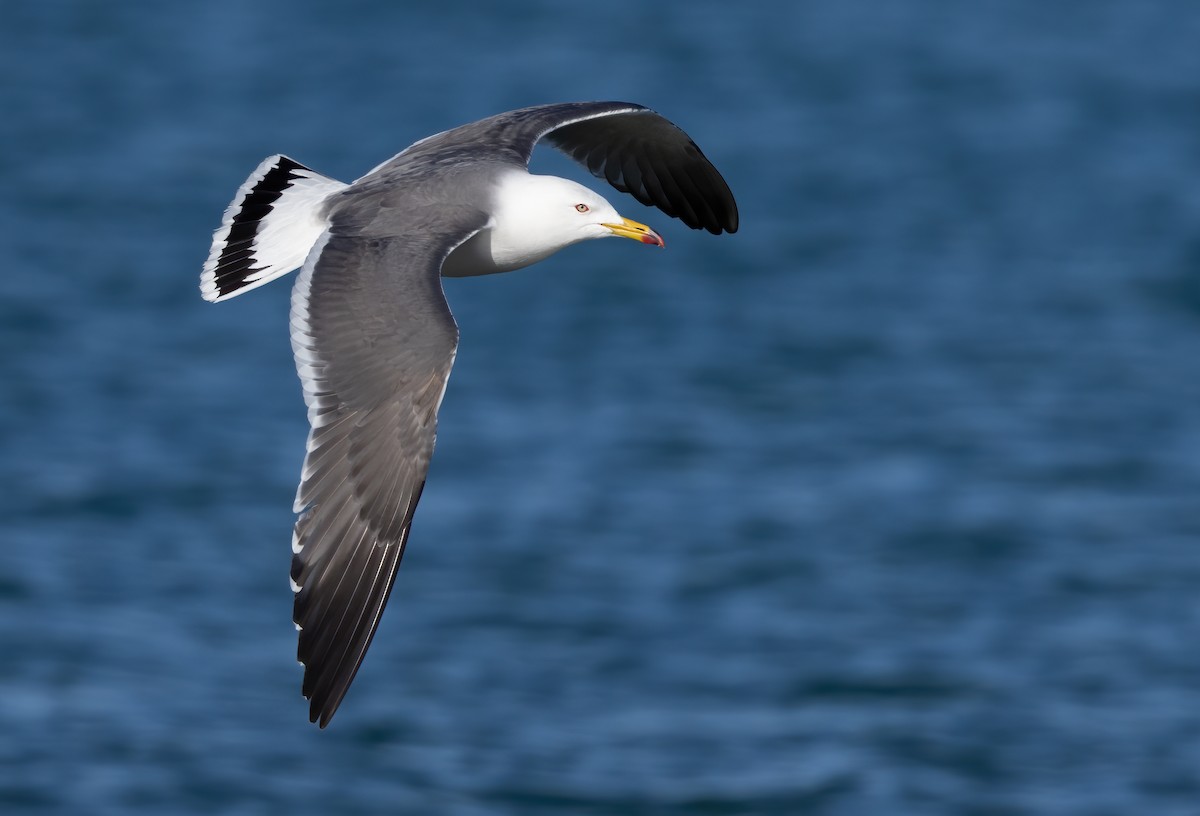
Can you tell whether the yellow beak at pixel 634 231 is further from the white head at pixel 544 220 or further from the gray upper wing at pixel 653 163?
the gray upper wing at pixel 653 163

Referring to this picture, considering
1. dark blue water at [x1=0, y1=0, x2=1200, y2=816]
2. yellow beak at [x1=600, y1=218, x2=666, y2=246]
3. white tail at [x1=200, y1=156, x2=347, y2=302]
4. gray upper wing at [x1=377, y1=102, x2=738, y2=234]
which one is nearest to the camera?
white tail at [x1=200, y1=156, x2=347, y2=302]

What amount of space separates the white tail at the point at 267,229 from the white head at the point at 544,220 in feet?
2.37

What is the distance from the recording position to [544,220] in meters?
8.19

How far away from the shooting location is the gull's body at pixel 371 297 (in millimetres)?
6953

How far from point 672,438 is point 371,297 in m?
9.28

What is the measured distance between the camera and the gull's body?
6.95 m

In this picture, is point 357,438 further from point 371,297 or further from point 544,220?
point 544,220

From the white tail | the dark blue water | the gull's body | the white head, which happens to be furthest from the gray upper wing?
the dark blue water

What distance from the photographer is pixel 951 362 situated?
17703 millimetres

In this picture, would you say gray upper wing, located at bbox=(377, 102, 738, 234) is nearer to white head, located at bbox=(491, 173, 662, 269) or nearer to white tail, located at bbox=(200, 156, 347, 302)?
white head, located at bbox=(491, 173, 662, 269)

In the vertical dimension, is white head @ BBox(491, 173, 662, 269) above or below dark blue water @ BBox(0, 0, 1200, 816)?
below

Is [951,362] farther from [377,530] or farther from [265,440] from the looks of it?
[377,530]

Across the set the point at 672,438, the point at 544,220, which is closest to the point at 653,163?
the point at 544,220

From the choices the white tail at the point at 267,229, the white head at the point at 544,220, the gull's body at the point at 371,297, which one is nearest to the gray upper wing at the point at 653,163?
the gull's body at the point at 371,297
